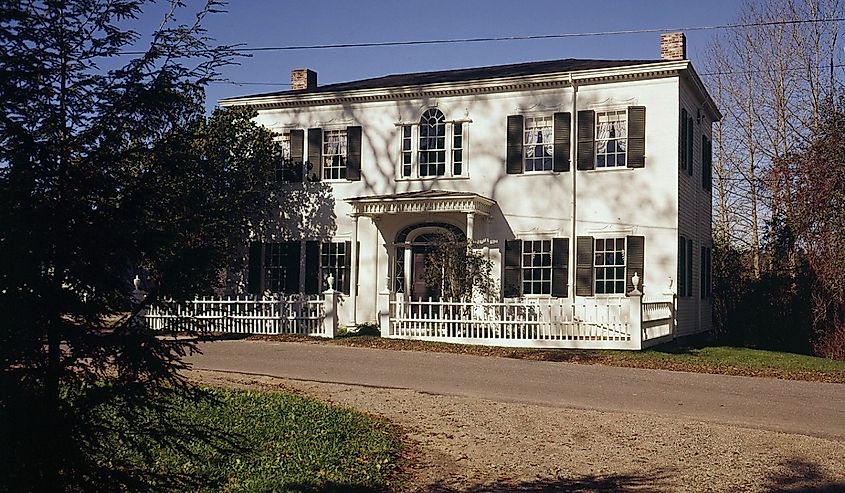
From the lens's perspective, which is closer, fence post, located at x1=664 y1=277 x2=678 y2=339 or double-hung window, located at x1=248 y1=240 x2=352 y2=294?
fence post, located at x1=664 y1=277 x2=678 y2=339

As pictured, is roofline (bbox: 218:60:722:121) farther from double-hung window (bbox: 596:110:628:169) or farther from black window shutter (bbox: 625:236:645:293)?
black window shutter (bbox: 625:236:645:293)

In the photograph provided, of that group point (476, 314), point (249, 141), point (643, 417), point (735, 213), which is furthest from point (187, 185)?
point (735, 213)

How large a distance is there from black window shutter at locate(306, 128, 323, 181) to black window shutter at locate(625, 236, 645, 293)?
8.49m

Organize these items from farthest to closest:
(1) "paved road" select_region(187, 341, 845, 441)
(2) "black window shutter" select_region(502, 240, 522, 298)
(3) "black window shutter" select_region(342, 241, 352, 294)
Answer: (3) "black window shutter" select_region(342, 241, 352, 294) → (2) "black window shutter" select_region(502, 240, 522, 298) → (1) "paved road" select_region(187, 341, 845, 441)

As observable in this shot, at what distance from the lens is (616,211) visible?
21.1m

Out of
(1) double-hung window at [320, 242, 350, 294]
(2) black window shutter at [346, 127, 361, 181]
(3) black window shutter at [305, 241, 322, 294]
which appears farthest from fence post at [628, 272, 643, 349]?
(3) black window shutter at [305, 241, 322, 294]

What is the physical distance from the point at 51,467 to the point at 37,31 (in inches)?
86.0

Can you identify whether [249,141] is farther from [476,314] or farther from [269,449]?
[269,449]

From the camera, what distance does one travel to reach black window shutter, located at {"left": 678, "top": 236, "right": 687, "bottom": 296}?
21.3 meters

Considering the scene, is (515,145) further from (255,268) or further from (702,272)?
(255,268)

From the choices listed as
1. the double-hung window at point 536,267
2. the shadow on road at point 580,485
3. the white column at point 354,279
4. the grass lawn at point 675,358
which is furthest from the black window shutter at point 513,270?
the shadow on road at point 580,485

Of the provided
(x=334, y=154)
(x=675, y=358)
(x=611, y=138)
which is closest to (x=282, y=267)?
(x=334, y=154)

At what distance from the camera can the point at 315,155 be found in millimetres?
24125

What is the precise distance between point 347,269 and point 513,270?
450 centimetres
